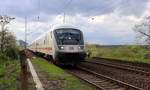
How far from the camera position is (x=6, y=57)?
3488cm

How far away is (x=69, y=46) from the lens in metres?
25.1

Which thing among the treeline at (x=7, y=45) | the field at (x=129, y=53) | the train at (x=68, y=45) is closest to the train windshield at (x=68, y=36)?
the train at (x=68, y=45)

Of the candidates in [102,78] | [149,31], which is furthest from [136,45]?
[102,78]

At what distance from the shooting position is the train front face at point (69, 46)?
2508 centimetres

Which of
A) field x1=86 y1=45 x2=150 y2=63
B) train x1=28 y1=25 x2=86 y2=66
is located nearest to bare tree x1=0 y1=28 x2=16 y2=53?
field x1=86 y1=45 x2=150 y2=63

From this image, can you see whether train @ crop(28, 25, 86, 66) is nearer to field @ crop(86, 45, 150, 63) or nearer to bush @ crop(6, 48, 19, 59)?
bush @ crop(6, 48, 19, 59)

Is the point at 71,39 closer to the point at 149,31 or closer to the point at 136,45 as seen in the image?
the point at 149,31

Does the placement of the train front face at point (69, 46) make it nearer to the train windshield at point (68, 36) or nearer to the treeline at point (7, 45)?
the train windshield at point (68, 36)

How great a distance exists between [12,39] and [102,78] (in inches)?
800

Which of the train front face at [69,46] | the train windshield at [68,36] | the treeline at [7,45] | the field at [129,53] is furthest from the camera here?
the field at [129,53]

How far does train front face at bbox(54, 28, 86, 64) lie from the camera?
2508cm

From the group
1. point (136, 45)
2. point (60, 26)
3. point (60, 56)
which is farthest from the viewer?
point (136, 45)

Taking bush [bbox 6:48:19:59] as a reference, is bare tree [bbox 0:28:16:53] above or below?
above

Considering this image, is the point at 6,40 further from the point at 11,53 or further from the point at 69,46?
the point at 69,46
